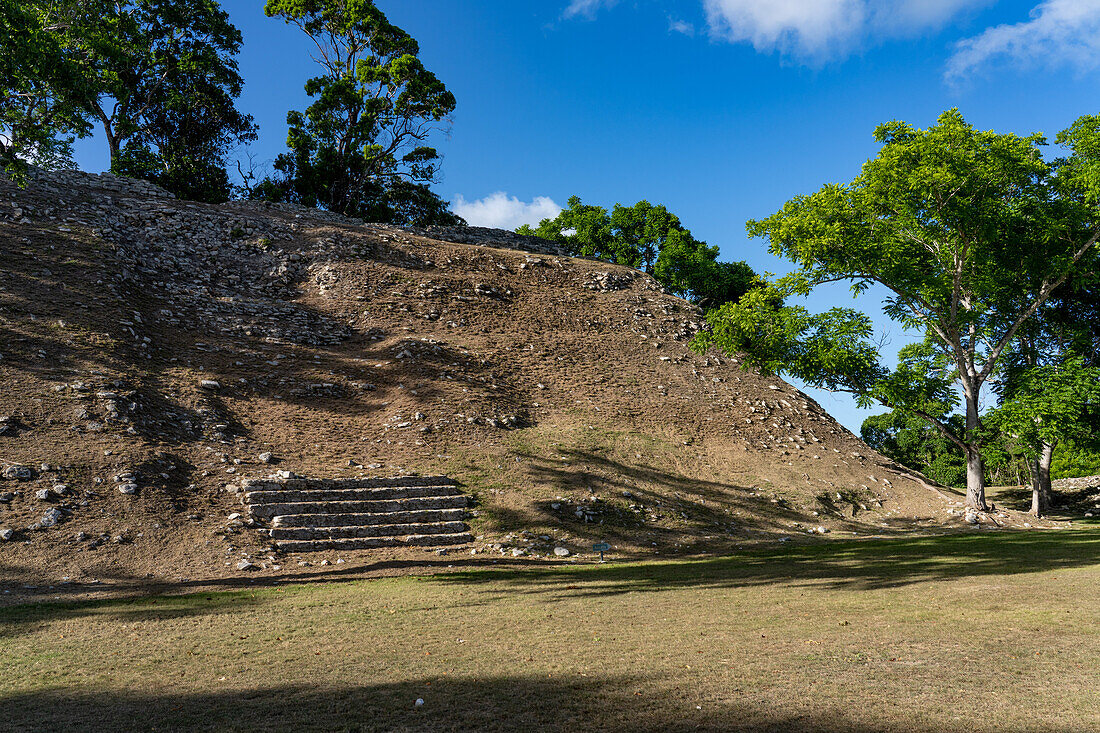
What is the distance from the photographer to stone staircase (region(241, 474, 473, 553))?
14719 millimetres

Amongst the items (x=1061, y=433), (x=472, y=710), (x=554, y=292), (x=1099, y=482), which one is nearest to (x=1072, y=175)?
(x=1061, y=433)

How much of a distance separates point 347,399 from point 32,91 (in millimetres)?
12256

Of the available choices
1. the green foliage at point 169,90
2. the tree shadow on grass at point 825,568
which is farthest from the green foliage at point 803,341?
the green foliage at point 169,90

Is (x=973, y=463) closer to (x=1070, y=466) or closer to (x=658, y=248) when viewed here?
(x=658, y=248)

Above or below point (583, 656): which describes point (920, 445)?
above

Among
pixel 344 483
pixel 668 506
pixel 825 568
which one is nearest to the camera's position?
pixel 825 568

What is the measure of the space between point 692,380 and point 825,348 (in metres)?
6.44

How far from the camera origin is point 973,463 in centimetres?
2316

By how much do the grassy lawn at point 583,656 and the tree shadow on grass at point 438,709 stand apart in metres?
0.02

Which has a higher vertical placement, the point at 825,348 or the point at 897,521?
the point at 825,348

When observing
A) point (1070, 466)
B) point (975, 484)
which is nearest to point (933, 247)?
point (975, 484)

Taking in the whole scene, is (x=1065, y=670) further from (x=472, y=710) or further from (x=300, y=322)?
(x=300, y=322)

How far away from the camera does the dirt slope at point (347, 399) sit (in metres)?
14.8

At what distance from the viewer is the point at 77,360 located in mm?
18031
